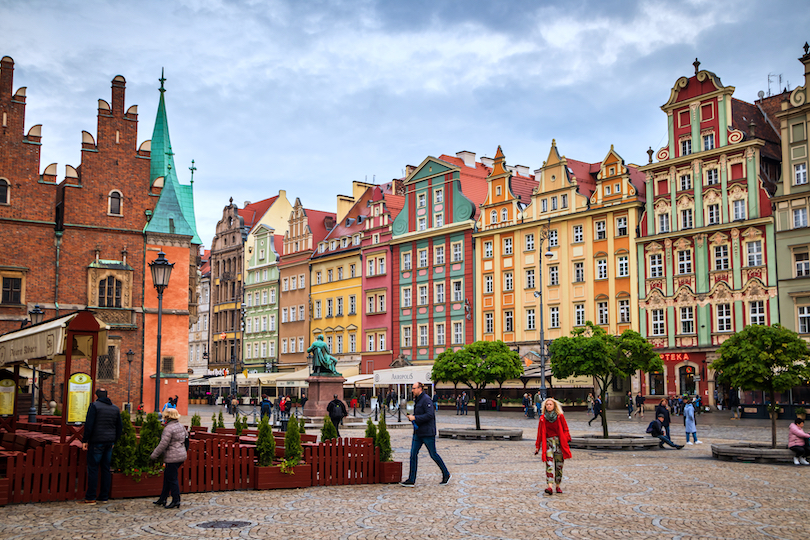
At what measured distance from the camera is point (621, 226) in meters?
49.4

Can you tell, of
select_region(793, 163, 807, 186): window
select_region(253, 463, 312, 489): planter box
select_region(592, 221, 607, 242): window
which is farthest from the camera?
select_region(592, 221, 607, 242): window

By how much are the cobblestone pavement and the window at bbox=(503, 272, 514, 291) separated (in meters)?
37.9

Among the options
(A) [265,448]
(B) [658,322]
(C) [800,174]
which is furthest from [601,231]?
(A) [265,448]

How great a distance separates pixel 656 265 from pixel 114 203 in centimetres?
2921

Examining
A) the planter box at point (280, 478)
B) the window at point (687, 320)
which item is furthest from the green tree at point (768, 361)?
the window at point (687, 320)

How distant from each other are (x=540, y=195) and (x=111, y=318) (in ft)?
89.6

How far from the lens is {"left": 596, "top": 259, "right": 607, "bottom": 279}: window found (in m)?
50.1

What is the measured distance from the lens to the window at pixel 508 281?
55.2m

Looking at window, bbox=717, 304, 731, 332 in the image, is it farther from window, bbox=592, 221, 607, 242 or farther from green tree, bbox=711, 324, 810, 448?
green tree, bbox=711, 324, 810, 448

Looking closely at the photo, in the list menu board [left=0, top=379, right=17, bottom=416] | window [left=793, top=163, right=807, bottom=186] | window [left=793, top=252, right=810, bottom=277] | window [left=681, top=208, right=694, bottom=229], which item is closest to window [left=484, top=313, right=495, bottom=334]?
window [left=681, top=208, right=694, bottom=229]

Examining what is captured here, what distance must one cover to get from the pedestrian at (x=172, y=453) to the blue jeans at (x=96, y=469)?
0.71 m

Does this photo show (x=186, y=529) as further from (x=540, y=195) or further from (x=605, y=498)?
(x=540, y=195)

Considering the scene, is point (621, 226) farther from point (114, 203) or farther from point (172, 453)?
point (172, 453)

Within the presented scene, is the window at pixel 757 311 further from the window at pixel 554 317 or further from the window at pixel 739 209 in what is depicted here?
the window at pixel 554 317
